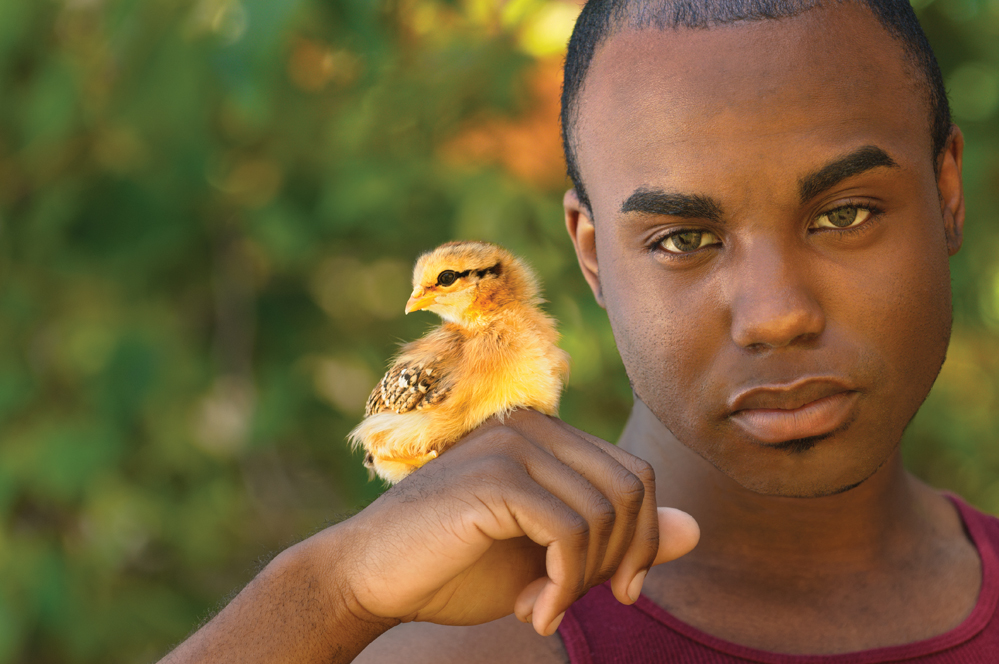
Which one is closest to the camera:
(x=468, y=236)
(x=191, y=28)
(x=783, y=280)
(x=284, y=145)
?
(x=783, y=280)

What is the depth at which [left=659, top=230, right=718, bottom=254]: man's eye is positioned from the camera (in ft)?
5.33

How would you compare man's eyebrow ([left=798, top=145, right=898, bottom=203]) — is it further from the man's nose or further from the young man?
the man's nose

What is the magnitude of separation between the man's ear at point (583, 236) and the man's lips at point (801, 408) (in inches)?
20.2

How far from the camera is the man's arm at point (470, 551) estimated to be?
1367mm

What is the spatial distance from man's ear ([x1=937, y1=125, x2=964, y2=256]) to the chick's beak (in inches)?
42.3

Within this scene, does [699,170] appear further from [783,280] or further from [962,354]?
[962,354]

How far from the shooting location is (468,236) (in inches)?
110

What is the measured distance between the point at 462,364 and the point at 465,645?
1.73ft

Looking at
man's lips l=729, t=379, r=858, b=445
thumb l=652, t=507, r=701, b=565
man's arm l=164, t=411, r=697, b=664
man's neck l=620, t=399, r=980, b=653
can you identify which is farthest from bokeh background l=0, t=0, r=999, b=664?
thumb l=652, t=507, r=701, b=565

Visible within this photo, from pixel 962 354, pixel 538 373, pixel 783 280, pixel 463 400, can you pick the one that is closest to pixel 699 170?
pixel 783 280

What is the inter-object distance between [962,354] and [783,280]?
243cm

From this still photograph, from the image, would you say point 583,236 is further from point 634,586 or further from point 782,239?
point 634,586

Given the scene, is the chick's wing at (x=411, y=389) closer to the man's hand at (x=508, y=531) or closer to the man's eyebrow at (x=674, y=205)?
the man's hand at (x=508, y=531)

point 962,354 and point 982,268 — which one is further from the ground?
point 982,268
